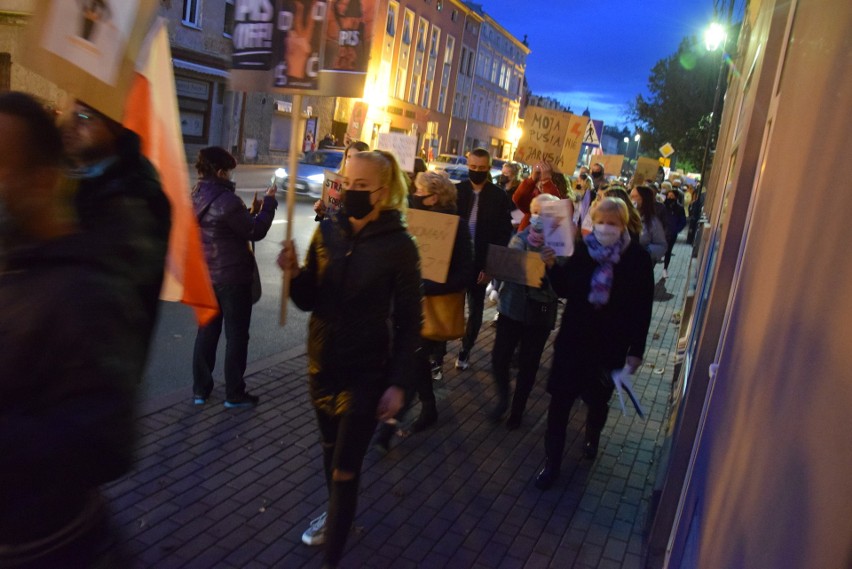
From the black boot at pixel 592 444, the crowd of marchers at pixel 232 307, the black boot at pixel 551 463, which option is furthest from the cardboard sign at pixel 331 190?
the black boot at pixel 592 444

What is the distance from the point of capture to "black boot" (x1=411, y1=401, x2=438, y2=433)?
5.59 meters

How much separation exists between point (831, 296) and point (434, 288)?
13.1 feet

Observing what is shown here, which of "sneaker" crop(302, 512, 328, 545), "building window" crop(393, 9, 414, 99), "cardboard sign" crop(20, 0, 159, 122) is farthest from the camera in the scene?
"building window" crop(393, 9, 414, 99)

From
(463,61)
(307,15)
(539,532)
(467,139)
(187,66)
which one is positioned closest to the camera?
(307,15)

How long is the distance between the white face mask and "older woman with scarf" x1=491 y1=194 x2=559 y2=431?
36.7 inches

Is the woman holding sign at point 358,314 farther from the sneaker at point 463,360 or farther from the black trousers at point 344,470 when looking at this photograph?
the sneaker at point 463,360

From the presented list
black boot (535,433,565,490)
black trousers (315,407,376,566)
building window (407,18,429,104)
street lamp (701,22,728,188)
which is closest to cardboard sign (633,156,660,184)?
street lamp (701,22,728,188)

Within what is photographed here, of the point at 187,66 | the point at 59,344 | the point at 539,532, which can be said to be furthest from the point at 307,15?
the point at 187,66

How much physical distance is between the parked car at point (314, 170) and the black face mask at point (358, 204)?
15.7 metres

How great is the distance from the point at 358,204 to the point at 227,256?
2160 mm

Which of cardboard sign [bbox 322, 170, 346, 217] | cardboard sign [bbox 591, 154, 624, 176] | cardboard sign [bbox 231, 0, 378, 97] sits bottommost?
cardboard sign [bbox 322, 170, 346, 217]

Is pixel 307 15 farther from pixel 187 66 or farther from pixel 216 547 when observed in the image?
pixel 187 66

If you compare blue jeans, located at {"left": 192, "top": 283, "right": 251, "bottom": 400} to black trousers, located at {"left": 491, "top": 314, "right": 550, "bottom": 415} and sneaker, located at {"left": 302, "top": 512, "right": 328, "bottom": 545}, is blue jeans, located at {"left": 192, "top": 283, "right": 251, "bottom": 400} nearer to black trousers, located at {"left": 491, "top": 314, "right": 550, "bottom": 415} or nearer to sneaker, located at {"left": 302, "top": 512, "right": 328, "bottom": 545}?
sneaker, located at {"left": 302, "top": 512, "right": 328, "bottom": 545}

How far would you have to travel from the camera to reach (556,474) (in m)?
4.92
